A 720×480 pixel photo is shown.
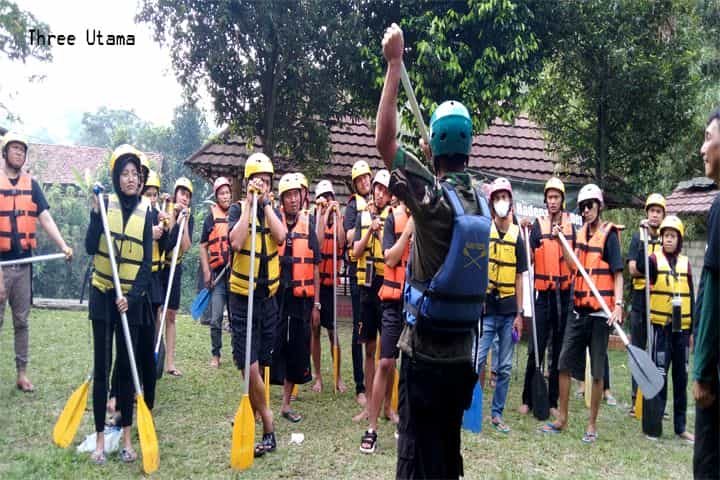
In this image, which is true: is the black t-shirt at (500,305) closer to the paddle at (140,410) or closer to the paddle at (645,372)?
the paddle at (645,372)

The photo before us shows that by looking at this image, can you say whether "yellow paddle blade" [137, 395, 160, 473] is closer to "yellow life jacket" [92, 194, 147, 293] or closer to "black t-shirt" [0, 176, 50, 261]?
"yellow life jacket" [92, 194, 147, 293]

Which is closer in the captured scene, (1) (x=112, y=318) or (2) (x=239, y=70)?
(1) (x=112, y=318)

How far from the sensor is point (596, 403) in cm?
584

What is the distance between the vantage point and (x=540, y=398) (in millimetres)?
6477

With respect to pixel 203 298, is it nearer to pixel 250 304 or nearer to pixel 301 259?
Result: pixel 301 259

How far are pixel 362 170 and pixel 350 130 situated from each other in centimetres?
751

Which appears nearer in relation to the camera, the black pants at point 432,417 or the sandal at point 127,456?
the black pants at point 432,417

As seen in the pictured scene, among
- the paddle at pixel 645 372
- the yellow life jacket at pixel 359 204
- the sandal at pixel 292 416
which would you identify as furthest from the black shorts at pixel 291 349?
the paddle at pixel 645 372

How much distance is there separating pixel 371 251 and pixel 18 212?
4.01 meters

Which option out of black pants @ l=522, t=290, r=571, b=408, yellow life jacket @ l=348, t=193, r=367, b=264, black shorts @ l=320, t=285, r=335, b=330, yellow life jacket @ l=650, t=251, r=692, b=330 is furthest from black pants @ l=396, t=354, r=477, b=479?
yellow life jacket @ l=650, t=251, r=692, b=330

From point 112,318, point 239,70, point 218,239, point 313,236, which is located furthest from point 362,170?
point 239,70

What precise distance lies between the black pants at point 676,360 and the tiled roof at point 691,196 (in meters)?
6.75

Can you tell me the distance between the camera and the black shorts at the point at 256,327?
16.2 feet

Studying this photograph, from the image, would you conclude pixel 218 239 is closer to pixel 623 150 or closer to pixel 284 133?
pixel 284 133
